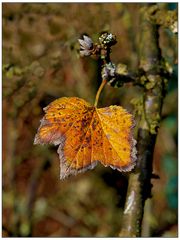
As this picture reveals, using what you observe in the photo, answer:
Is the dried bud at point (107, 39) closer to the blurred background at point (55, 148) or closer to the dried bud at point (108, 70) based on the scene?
the dried bud at point (108, 70)

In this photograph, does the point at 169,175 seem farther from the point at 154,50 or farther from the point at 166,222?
the point at 154,50

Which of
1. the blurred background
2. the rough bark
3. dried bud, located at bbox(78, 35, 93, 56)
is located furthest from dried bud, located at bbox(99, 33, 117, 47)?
the blurred background

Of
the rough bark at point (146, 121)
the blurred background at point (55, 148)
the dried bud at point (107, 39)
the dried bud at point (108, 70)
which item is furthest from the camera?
the blurred background at point (55, 148)

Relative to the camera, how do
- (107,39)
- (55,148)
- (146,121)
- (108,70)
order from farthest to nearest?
(55,148) < (146,121) < (108,70) < (107,39)

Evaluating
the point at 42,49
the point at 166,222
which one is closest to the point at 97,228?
the point at 166,222

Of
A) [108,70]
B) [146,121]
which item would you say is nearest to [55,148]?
[146,121]

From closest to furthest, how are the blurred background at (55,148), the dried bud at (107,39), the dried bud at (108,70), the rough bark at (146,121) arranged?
the dried bud at (107,39)
the dried bud at (108,70)
the rough bark at (146,121)
the blurred background at (55,148)

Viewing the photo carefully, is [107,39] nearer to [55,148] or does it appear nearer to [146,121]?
[146,121]

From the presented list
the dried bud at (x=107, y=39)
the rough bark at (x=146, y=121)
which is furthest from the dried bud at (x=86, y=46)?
the rough bark at (x=146, y=121)
